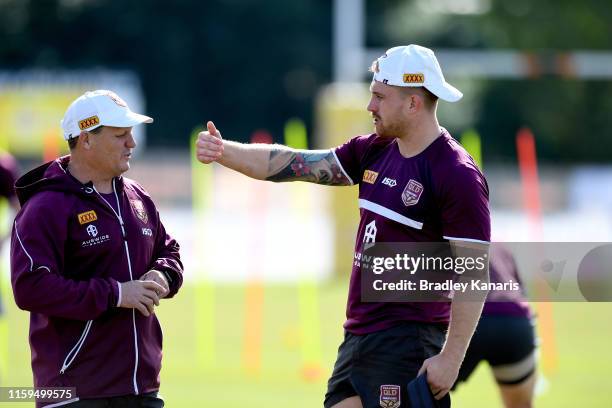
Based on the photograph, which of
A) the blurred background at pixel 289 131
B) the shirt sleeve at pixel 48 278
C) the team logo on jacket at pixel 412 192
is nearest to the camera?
the shirt sleeve at pixel 48 278

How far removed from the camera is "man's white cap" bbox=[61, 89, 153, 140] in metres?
5.65

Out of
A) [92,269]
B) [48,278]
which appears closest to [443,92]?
[92,269]

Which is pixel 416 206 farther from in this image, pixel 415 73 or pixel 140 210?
pixel 140 210

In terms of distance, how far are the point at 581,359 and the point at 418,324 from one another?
7.91m

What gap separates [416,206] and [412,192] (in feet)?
0.24

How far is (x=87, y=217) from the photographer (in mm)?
5531

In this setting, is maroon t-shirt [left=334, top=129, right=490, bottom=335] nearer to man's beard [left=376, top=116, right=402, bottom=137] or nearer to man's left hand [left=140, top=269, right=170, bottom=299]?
man's beard [left=376, top=116, right=402, bottom=137]

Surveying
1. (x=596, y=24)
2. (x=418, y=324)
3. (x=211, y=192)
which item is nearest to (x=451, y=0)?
(x=596, y=24)

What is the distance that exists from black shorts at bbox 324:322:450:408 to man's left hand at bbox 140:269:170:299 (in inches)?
40.8

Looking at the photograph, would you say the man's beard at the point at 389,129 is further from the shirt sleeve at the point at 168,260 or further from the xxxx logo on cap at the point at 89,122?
the xxxx logo on cap at the point at 89,122

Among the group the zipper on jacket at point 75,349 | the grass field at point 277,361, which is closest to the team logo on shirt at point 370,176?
the zipper on jacket at point 75,349

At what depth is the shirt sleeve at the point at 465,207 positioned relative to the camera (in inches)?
213

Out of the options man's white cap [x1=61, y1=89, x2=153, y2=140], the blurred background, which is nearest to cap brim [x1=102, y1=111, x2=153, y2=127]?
man's white cap [x1=61, y1=89, x2=153, y2=140]

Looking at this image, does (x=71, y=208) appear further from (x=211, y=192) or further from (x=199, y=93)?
(x=199, y=93)
